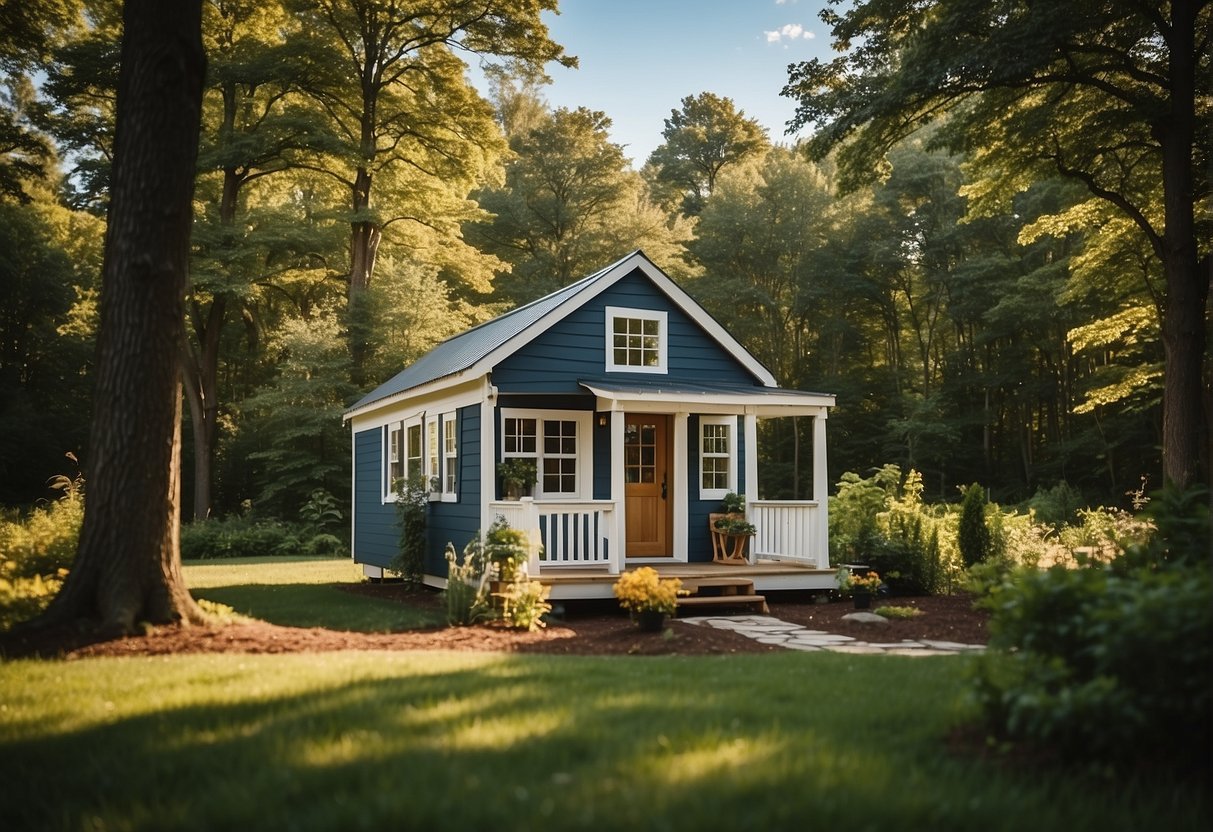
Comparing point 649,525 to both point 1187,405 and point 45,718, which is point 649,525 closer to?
point 1187,405

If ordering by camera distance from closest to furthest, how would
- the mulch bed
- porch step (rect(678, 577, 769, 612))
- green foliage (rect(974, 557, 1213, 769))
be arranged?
green foliage (rect(974, 557, 1213, 769)) < the mulch bed < porch step (rect(678, 577, 769, 612))

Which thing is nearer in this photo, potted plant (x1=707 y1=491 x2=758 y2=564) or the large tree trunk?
the large tree trunk

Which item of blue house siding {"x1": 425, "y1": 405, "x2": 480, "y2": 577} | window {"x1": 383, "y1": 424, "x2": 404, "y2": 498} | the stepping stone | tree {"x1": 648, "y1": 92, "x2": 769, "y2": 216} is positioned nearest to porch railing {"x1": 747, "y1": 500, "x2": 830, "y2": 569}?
the stepping stone

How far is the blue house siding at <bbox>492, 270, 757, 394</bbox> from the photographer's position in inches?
527

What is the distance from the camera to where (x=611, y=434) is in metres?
13.5

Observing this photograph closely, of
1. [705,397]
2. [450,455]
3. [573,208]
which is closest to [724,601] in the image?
[705,397]

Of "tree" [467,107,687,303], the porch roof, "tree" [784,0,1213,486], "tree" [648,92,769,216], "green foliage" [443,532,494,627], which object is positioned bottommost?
"green foliage" [443,532,494,627]

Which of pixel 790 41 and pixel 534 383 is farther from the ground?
pixel 790 41

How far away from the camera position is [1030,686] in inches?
168

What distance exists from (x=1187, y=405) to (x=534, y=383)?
927 cm

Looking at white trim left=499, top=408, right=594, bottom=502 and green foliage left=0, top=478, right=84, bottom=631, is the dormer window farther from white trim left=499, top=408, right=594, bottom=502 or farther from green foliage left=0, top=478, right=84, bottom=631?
green foliage left=0, top=478, right=84, bottom=631

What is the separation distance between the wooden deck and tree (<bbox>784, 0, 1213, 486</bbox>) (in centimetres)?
541

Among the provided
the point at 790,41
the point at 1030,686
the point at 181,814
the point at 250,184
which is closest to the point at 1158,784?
the point at 1030,686

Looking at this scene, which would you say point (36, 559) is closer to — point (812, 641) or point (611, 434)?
point (611, 434)
